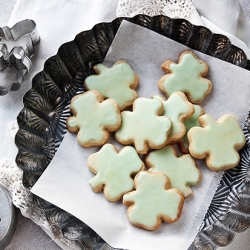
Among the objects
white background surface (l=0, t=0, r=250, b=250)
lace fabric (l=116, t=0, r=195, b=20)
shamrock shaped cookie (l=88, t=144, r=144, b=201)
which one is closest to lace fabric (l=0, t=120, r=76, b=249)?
white background surface (l=0, t=0, r=250, b=250)

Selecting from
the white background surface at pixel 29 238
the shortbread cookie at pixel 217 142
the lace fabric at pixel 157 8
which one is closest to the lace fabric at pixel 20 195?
the white background surface at pixel 29 238

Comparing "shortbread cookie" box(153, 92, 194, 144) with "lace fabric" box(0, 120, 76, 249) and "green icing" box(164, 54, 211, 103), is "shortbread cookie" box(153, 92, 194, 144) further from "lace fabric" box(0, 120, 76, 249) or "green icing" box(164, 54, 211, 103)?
"lace fabric" box(0, 120, 76, 249)

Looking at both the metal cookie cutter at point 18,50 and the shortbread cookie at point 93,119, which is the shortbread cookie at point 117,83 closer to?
the shortbread cookie at point 93,119

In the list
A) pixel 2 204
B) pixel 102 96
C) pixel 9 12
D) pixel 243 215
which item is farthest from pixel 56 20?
pixel 243 215

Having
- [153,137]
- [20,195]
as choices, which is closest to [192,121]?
[153,137]

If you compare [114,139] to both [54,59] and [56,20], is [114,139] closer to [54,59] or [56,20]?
[54,59]
